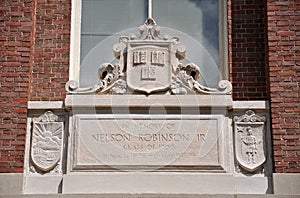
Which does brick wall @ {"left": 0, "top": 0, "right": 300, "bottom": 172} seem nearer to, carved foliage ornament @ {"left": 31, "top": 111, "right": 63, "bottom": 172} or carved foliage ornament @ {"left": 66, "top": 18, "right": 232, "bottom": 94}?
carved foliage ornament @ {"left": 31, "top": 111, "right": 63, "bottom": 172}

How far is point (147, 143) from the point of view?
1012 centimetres

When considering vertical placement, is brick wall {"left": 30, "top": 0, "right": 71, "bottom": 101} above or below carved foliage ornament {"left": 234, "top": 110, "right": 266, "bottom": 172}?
above

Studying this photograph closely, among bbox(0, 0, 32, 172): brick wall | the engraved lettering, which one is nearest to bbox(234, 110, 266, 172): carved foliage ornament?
the engraved lettering

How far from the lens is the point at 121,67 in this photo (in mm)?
10539

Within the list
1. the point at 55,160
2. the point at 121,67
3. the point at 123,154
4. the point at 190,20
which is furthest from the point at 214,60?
the point at 55,160

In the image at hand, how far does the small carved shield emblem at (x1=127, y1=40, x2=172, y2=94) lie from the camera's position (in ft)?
34.1

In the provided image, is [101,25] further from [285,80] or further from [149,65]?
[285,80]

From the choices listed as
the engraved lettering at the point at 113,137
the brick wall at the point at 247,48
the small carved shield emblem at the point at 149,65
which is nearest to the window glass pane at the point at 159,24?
the brick wall at the point at 247,48

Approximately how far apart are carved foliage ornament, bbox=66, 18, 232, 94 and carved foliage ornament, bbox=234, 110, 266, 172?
51cm

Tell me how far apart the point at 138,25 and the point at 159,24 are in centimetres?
35

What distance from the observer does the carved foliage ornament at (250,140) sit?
10.1 metres

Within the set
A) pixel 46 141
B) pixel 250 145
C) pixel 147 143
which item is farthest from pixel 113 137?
pixel 250 145

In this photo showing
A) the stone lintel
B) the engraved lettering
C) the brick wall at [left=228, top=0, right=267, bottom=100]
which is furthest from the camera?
the brick wall at [left=228, top=0, right=267, bottom=100]

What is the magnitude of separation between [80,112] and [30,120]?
768 mm
